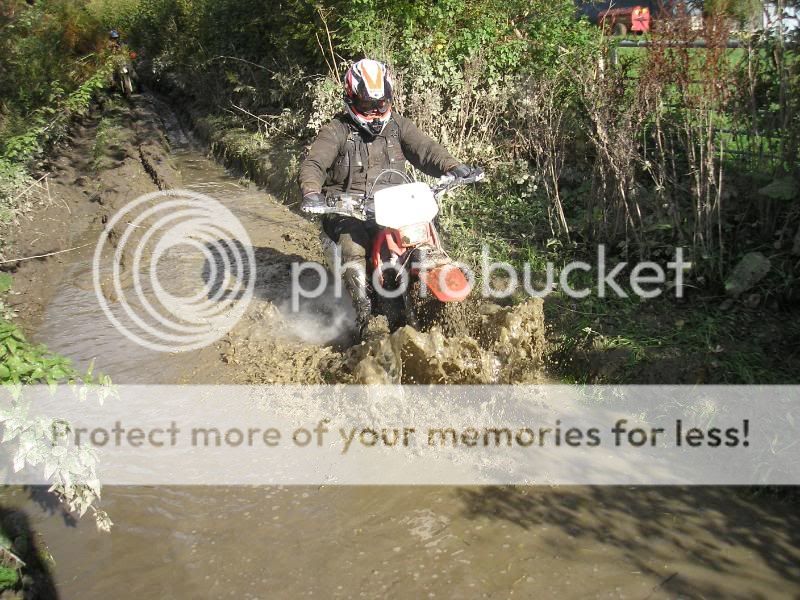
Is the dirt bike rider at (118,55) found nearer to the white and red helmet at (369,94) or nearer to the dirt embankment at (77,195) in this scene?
the dirt embankment at (77,195)

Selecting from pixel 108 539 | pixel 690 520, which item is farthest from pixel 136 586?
pixel 690 520

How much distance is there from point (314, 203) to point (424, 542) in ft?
8.60

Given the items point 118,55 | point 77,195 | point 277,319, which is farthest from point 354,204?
point 118,55

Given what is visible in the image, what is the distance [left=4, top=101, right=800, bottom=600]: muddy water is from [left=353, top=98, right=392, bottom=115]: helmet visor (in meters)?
1.91

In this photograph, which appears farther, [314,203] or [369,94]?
[369,94]

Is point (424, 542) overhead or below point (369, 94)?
below

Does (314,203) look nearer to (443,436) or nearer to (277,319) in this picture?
(443,436)

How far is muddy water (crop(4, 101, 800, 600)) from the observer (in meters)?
3.61

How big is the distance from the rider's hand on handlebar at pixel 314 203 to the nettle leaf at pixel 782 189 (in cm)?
350

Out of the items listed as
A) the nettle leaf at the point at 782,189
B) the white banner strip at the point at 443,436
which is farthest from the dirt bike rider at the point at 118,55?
the nettle leaf at the point at 782,189

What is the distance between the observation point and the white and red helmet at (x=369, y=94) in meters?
5.51

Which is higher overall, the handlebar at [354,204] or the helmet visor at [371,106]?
the helmet visor at [371,106]

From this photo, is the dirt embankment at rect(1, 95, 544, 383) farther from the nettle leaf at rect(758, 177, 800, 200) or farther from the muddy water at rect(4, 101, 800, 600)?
the nettle leaf at rect(758, 177, 800, 200)

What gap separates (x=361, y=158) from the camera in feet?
19.8
